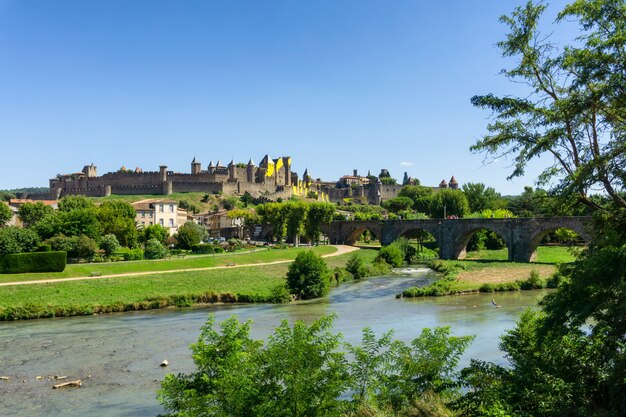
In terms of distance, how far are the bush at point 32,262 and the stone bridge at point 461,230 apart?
113ft

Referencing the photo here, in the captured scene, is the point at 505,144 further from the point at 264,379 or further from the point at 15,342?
the point at 15,342

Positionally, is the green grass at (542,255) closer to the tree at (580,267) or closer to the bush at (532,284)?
the bush at (532,284)

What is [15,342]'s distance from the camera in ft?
70.7

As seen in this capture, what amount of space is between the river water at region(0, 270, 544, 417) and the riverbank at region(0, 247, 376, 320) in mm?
1356

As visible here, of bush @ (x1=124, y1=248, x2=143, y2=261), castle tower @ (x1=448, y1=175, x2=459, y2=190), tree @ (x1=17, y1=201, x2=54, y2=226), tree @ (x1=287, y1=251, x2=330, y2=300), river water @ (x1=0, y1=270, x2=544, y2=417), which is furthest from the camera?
castle tower @ (x1=448, y1=175, x2=459, y2=190)

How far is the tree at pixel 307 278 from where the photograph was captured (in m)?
33.9

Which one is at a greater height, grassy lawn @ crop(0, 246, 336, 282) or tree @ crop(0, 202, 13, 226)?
tree @ crop(0, 202, 13, 226)

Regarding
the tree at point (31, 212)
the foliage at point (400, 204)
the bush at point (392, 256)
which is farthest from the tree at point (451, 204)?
the tree at point (31, 212)

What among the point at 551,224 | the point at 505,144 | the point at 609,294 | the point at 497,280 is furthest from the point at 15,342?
the point at 551,224

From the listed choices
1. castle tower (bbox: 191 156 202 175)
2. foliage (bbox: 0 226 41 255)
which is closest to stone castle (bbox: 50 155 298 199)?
castle tower (bbox: 191 156 202 175)

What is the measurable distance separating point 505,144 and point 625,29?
3373 mm

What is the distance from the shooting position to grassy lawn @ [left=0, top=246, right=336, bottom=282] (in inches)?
1356

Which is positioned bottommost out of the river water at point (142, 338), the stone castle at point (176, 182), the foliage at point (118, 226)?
the river water at point (142, 338)

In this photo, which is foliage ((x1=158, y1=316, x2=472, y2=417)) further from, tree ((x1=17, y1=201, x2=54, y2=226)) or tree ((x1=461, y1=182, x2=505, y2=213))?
tree ((x1=461, y1=182, x2=505, y2=213))
